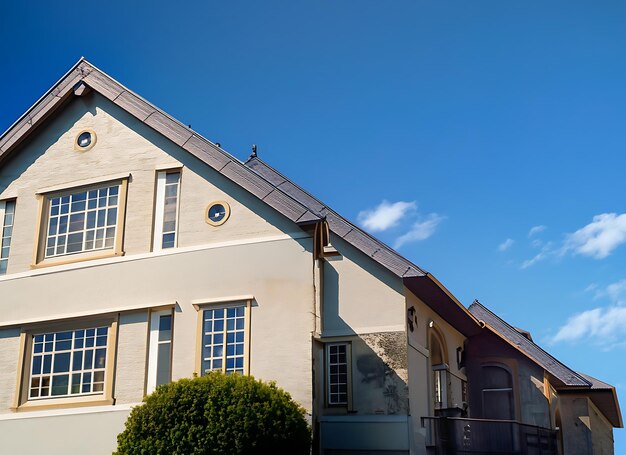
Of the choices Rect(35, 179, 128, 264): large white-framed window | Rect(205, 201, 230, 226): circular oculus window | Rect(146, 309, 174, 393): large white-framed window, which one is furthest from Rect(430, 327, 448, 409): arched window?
Rect(35, 179, 128, 264): large white-framed window

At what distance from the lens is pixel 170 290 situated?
19641mm

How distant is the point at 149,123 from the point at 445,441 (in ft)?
35.8

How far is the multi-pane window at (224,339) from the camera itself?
18703 mm

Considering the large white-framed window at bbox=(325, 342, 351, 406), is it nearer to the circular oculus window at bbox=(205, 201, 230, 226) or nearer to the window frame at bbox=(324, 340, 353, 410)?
the window frame at bbox=(324, 340, 353, 410)

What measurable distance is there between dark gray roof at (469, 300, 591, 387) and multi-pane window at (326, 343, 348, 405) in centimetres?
831

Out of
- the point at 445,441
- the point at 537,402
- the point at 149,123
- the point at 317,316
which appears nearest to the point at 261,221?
the point at 317,316

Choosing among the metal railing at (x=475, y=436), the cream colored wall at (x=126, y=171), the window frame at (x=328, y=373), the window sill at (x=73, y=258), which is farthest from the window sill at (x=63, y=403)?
the metal railing at (x=475, y=436)

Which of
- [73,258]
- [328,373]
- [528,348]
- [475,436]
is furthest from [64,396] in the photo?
[528,348]

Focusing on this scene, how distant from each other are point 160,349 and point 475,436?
8.03 metres

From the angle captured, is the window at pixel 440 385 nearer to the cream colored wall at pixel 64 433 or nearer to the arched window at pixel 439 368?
the arched window at pixel 439 368

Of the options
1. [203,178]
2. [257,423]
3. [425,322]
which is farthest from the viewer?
[425,322]

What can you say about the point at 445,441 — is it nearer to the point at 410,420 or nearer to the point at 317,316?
the point at 410,420

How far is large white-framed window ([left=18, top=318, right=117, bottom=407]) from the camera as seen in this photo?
64.5 ft

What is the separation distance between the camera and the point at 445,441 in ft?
68.4
